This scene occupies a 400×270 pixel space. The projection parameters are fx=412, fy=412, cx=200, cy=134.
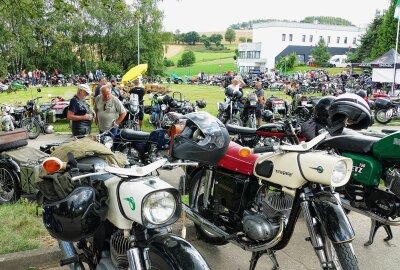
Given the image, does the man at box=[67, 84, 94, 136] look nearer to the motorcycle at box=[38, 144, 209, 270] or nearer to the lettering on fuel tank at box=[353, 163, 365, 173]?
the lettering on fuel tank at box=[353, 163, 365, 173]

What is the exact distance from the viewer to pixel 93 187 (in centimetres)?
243

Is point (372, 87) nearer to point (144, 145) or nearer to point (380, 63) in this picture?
point (380, 63)

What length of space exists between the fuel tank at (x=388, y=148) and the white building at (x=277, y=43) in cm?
6786

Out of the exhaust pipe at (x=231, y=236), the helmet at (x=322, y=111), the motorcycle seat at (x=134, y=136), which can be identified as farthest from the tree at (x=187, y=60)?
the exhaust pipe at (x=231, y=236)

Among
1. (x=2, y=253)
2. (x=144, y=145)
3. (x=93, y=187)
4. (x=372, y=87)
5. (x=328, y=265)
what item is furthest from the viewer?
(x=372, y=87)

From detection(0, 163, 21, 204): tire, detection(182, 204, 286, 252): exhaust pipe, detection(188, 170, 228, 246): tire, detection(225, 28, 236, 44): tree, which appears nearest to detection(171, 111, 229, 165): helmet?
detection(182, 204, 286, 252): exhaust pipe

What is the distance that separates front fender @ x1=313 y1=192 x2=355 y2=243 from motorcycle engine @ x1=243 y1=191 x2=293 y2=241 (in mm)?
415

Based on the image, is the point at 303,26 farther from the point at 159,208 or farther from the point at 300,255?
the point at 159,208

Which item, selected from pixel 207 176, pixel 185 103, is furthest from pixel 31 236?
pixel 185 103

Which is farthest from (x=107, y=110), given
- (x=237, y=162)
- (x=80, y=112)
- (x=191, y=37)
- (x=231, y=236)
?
(x=191, y=37)

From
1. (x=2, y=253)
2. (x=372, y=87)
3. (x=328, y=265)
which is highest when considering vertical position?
(x=328, y=265)

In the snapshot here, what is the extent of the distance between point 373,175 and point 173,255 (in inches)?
99.8

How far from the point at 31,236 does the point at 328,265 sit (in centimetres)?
287

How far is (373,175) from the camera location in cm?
392
